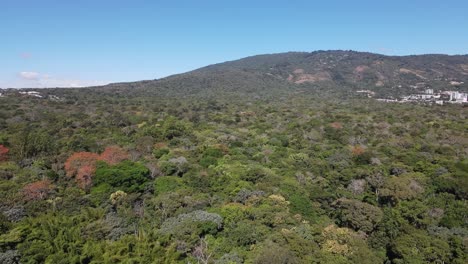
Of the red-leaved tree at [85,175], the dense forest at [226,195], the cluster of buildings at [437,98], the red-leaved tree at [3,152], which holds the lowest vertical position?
the cluster of buildings at [437,98]

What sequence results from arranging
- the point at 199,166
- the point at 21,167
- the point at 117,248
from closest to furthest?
the point at 117,248
the point at 21,167
the point at 199,166

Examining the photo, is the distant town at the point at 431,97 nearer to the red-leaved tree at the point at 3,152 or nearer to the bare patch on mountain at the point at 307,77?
A: the bare patch on mountain at the point at 307,77

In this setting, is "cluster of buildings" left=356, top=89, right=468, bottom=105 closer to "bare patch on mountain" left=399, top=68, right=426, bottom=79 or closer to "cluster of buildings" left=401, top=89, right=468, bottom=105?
"cluster of buildings" left=401, top=89, right=468, bottom=105

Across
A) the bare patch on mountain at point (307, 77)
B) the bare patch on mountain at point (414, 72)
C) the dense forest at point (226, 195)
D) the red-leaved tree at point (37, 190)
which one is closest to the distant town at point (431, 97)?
the bare patch on mountain at point (414, 72)

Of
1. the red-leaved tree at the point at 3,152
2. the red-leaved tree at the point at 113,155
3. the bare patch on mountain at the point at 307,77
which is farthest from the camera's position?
the bare patch on mountain at the point at 307,77

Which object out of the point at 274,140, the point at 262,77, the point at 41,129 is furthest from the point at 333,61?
the point at 41,129

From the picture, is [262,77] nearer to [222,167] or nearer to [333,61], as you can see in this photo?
[333,61]
